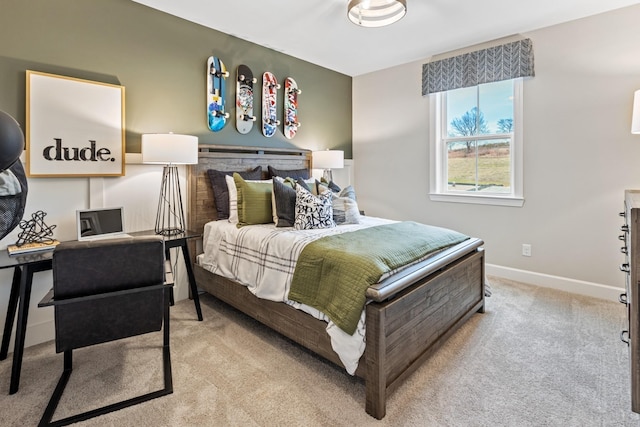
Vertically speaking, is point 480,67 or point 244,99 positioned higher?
point 480,67

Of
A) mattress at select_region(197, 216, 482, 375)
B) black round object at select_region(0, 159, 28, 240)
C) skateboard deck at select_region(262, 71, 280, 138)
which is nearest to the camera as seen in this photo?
black round object at select_region(0, 159, 28, 240)

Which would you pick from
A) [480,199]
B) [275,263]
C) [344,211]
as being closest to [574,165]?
[480,199]

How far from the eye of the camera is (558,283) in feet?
10.8

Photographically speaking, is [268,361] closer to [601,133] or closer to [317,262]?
[317,262]

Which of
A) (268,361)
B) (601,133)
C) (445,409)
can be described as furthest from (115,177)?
(601,133)

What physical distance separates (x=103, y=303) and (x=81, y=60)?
1874mm

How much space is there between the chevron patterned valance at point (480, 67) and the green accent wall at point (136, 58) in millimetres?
1617

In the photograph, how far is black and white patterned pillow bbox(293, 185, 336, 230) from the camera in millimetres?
2575

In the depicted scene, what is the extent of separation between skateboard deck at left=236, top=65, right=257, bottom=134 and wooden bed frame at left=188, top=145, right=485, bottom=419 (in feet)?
1.38

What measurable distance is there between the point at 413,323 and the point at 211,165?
227 cm

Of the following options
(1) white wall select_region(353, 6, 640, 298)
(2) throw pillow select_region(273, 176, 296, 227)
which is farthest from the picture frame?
(1) white wall select_region(353, 6, 640, 298)

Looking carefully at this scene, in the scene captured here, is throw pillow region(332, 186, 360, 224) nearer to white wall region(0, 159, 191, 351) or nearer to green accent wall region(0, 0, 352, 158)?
green accent wall region(0, 0, 352, 158)

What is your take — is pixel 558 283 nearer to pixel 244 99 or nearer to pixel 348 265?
pixel 348 265

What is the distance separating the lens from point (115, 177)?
265 cm
